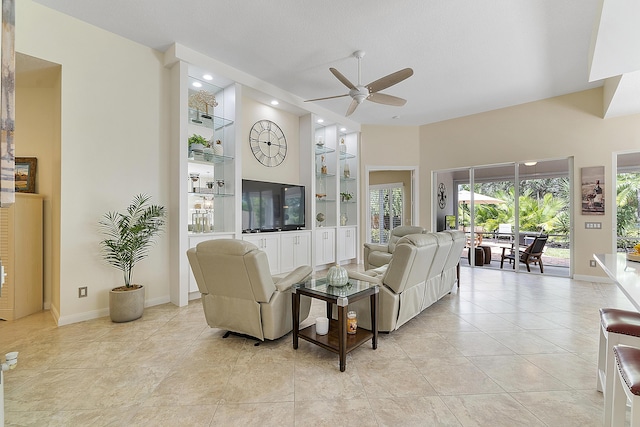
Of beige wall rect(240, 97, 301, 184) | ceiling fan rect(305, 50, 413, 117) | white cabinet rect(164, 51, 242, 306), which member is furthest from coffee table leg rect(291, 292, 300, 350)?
beige wall rect(240, 97, 301, 184)

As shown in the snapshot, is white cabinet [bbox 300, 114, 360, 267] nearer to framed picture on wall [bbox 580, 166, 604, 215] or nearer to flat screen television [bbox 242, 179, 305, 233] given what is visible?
flat screen television [bbox 242, 179, 305, 233]

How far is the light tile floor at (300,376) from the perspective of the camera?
1731 mm

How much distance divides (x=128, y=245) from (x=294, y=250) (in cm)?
273

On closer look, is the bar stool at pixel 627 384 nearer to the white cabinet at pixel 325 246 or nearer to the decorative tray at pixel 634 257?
the decorative tray at pixel 634 257

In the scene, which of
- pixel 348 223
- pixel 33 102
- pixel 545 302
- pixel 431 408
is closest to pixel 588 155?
pixel 545 302

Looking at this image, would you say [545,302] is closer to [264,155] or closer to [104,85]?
[264,155]

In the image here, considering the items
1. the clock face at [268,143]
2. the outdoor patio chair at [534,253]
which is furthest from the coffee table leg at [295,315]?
the outdoor patio chair at [534,253]

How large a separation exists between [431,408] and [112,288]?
3.61m

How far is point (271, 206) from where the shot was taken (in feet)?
16.8

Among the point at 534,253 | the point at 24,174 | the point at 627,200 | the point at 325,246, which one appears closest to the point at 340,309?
the point at 325,246

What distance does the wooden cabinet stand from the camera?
320 cm

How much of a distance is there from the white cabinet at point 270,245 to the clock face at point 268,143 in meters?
1.43

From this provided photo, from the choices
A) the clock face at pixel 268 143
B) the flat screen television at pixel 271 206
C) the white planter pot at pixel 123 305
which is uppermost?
the clock face at pixel 268 143

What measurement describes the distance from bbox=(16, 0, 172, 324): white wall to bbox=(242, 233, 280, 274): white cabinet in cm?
136
